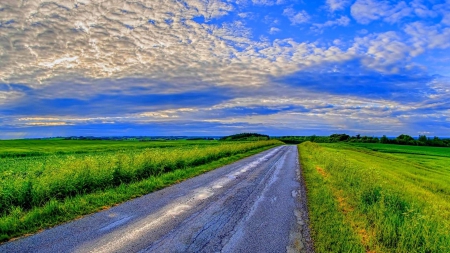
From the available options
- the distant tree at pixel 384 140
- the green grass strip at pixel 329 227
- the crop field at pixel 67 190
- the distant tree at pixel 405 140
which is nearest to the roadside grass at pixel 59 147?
the crop field at pixel 67 190

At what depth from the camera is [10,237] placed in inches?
241

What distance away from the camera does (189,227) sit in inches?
268

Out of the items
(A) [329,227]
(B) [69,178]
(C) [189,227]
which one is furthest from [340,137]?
(C) [189,227]

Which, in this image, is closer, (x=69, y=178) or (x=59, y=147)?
(x=69, y=178)

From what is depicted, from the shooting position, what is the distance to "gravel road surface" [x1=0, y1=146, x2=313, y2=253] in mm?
5668

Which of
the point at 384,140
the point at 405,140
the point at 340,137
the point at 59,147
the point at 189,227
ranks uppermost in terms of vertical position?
the point at 340,137

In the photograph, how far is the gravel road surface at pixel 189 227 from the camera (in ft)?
18.6

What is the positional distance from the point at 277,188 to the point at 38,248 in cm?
922

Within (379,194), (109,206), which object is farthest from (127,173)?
(379,194)

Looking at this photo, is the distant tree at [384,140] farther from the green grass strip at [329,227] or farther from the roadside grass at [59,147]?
the green grass strip at [329,227]

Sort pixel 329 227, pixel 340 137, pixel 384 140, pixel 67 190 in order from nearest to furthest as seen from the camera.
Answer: pixel 329 227, pixel 67 190, pixel 384 140, pixel 340 137

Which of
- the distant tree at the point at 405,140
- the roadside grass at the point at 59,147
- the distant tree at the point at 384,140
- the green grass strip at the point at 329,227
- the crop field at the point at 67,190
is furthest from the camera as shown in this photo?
the distant tree at the point at 384,140

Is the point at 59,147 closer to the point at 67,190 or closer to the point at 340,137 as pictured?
the point at 67,190

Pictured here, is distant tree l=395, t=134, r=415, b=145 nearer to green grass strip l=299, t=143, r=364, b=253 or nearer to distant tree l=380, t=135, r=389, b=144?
distant tree l=380, t=135, r=389, b=144
